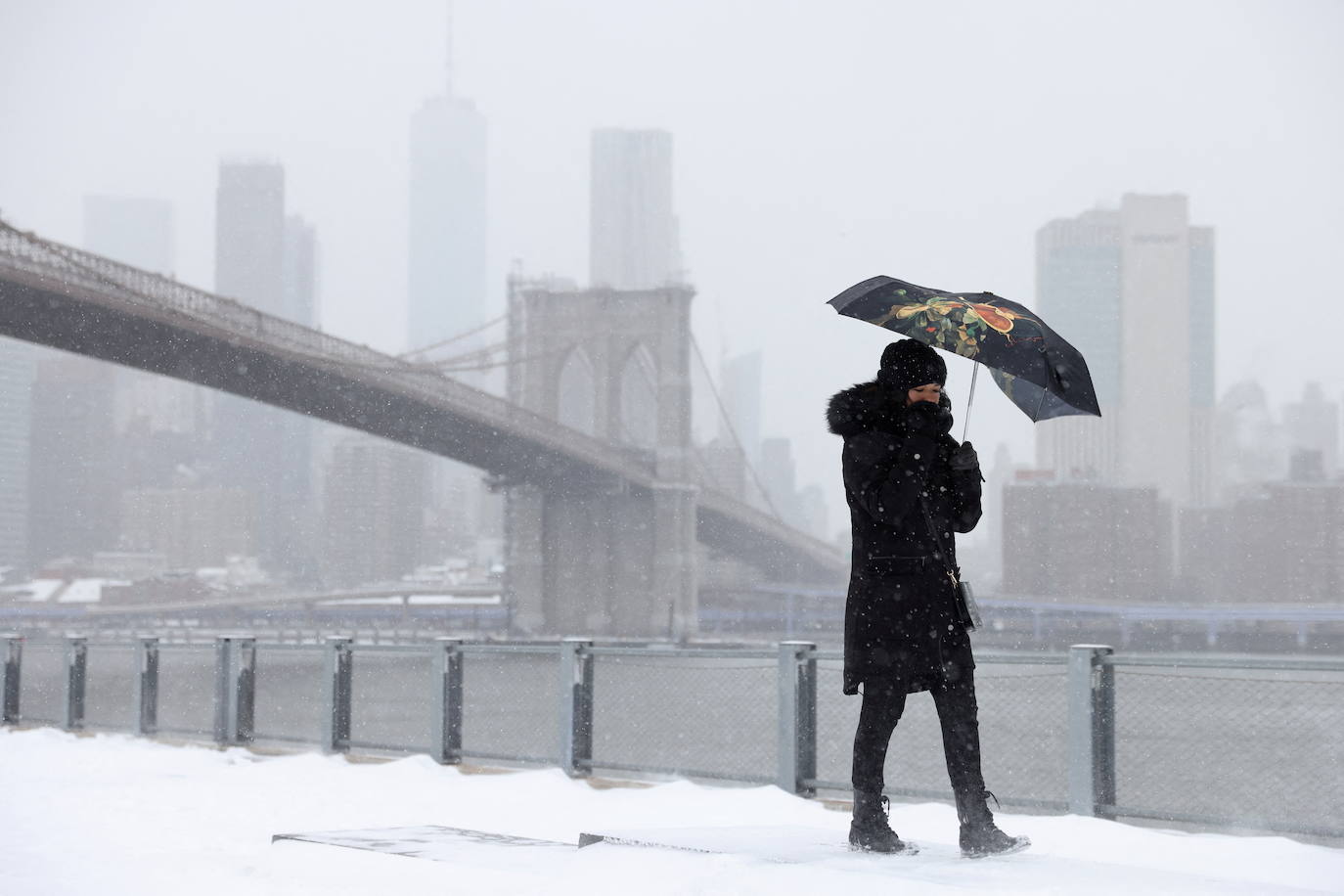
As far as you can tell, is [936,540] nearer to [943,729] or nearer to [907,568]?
[907,568]

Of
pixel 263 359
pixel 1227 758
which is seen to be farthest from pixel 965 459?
pixel 263 359

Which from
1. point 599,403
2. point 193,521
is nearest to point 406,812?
point 599,403

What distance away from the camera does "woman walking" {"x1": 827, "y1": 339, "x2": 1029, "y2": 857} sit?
11.3ft

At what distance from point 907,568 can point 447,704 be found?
471 centimetres

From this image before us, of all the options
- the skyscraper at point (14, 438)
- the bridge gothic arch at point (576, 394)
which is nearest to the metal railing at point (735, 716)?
the bridge gothic arch at point (576, 394)

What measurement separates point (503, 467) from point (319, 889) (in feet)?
121

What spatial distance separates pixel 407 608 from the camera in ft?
226

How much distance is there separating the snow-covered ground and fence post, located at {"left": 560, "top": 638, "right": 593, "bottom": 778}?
0.15 metres

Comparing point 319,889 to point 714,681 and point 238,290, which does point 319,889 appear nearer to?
point 714,681

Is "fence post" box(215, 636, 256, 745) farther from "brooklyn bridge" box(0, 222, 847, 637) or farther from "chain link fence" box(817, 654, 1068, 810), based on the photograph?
"brooklyn bridge" box(0, 222, 847, 637)

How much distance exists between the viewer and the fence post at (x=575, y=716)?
7020 mm

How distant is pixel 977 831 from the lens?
11.4ft

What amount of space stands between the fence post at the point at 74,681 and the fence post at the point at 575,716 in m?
4.73

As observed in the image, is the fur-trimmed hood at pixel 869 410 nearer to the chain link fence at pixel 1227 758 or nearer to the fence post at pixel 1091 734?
the fence post at pixel 1091 734
